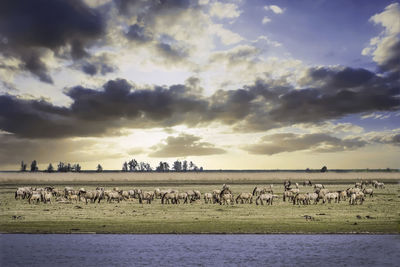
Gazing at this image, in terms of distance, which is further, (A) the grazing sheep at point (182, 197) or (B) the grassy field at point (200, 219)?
(A) the grazing sheep at point (182, 197)

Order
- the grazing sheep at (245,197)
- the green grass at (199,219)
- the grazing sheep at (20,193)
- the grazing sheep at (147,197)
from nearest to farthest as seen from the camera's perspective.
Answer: the green grass at (199,219) < the grazing sheep at (245,197) < the grazing sheep at (147,197) < the grazing sheep at (20,193)

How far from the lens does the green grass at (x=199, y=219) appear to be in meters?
27.8

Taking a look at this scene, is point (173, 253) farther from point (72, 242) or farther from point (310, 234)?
point (310, 234)

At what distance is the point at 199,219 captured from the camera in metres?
32.3

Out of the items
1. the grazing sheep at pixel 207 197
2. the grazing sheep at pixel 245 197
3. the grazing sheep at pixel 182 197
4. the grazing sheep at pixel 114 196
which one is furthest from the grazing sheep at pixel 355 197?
the grazing sheep at pixel 114 196

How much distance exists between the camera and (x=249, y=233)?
26672 mm

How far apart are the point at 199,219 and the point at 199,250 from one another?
1129 centimetres

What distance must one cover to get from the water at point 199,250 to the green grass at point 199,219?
81.0 inches

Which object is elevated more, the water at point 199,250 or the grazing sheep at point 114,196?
the grazing sheep at point 114,196

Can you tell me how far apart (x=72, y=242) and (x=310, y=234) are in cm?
1495

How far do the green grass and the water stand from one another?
6.75 ft

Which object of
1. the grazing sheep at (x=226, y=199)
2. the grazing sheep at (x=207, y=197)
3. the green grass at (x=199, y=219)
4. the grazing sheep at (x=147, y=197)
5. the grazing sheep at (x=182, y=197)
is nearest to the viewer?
the green grass at (x=199, y=219)

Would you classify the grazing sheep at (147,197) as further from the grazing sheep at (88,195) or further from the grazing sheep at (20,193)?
the grazing sheep at (20,193)

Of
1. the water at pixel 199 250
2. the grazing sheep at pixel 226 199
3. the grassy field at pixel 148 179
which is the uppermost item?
the grassy field at pixel 148 179
